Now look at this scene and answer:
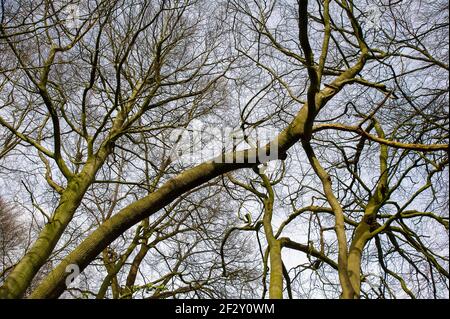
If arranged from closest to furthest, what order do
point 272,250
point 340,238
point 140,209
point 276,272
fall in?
point 340,238
point 140,209
point 276,272
point 272,250

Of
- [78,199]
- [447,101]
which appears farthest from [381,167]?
[78,199]

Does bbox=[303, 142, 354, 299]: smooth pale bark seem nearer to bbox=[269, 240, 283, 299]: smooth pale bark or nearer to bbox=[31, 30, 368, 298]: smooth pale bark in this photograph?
bbox=[31, 30, 368, 298]: smooth pale bark

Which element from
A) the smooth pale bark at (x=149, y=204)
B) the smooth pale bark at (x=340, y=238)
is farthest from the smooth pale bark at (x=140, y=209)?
the smooth pale bark at (x=340, y=238)

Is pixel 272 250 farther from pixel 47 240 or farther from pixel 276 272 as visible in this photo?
pixel 47 240

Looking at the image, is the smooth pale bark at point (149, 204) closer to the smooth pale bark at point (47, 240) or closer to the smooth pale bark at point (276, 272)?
the smooth pale bark at point (47, 240)

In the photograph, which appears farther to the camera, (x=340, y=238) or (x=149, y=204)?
(x=149, y=204)

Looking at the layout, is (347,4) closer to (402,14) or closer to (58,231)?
(402,14)

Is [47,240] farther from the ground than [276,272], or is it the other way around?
[47,240]

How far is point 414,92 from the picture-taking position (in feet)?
14.9

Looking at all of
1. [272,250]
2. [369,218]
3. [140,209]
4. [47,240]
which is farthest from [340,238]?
[47,240]

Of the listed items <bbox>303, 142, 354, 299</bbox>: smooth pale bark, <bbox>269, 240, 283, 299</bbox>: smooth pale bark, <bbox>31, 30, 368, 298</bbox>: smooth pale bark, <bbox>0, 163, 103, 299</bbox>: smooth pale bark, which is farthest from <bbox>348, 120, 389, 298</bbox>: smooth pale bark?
<bbox>0, 163, 103, 299</bbox>: smooth pale bark

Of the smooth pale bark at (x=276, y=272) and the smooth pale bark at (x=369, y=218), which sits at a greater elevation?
the smooth pale bark at (x=369, y=218)

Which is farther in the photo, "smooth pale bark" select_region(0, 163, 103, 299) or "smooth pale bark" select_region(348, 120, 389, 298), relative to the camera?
"smooth pale bark" select_region(348, 120, 389, 298)

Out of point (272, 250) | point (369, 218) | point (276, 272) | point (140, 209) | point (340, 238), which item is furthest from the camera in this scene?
point (369, 218)
